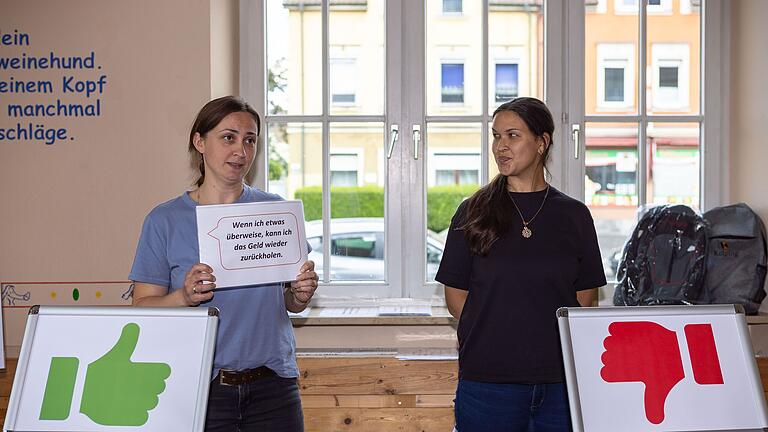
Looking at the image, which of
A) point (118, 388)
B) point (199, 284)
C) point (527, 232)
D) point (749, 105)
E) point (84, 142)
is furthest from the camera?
point (749, 105)

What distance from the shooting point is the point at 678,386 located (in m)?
1.65

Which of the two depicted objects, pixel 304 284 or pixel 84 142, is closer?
pixel 304 284

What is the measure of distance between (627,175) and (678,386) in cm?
179

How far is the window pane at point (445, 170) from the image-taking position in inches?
130

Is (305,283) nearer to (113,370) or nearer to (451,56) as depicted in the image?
(113,370)

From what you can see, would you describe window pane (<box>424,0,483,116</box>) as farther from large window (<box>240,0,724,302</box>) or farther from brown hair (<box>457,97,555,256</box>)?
brown hair (<box>457,97,555,256</box>)

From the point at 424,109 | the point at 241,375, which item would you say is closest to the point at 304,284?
the point at 241,375

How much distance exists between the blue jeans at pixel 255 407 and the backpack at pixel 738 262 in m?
1.74

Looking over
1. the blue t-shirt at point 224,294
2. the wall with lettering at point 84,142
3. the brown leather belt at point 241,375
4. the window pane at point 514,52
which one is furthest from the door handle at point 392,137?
the brown leather belt at point 241,375

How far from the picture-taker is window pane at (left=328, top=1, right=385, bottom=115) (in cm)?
330

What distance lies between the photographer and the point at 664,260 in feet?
9.71

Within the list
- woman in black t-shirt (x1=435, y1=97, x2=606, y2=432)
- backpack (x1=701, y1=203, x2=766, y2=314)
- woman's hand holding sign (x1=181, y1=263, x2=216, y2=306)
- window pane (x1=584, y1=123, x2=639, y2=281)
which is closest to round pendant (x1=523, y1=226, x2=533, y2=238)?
woman in black t-shirt (x1=435, y1=97, x2=606, y2=432)

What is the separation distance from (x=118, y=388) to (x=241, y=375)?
277mm

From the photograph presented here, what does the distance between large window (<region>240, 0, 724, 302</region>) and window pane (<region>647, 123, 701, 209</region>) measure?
4 centimetres
